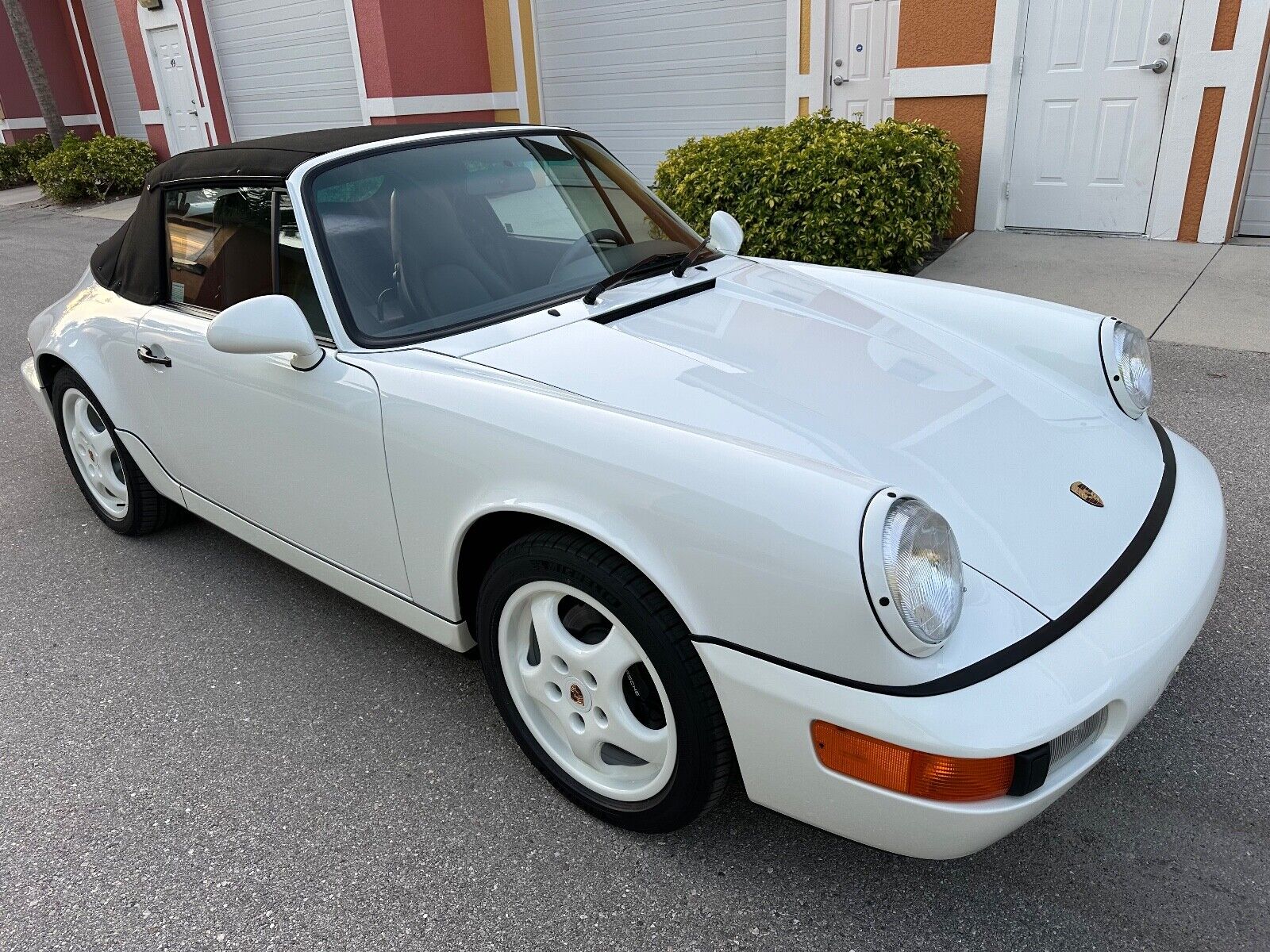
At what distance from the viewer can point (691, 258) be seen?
2.98 meters

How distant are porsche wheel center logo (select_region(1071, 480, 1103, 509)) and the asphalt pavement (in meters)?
0.67

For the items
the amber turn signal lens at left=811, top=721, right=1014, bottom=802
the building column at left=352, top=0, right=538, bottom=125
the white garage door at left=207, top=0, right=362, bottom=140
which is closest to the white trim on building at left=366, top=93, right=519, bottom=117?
the building column at left=352, top=0, right=538, bottom=125

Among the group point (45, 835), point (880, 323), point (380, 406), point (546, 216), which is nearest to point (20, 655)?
point (45, 835)

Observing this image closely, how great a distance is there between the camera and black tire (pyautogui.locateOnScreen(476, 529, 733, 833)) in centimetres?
183

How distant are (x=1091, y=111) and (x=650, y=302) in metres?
5.51

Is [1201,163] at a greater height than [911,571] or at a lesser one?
→ lesser

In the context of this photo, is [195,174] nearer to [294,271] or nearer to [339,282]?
[294,271]

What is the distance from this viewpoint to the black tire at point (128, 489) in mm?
3482

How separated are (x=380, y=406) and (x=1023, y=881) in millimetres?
1772

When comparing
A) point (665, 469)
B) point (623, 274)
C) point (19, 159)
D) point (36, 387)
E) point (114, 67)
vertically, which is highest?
point (114, 67)

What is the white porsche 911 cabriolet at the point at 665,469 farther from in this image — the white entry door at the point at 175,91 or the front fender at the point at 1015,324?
the white entry door at the point at 175,91

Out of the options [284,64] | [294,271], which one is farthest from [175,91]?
[294,271]

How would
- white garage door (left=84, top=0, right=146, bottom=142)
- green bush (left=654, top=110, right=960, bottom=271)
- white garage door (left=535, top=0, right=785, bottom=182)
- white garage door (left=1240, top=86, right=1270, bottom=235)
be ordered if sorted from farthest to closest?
white garage door (left=84, top=0, right=146, bottom=142)
white garage door (left=535, top=0, right=785, bottom=182)
white garage door (left=1240, top=86, right=1270, bottom=235)
green bush (left=654, top=110, right=960, bottom=271)

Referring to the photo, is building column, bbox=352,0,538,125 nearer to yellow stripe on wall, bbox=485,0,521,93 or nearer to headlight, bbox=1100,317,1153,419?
yellow stripe on wall, bbox=485,0,521,93
